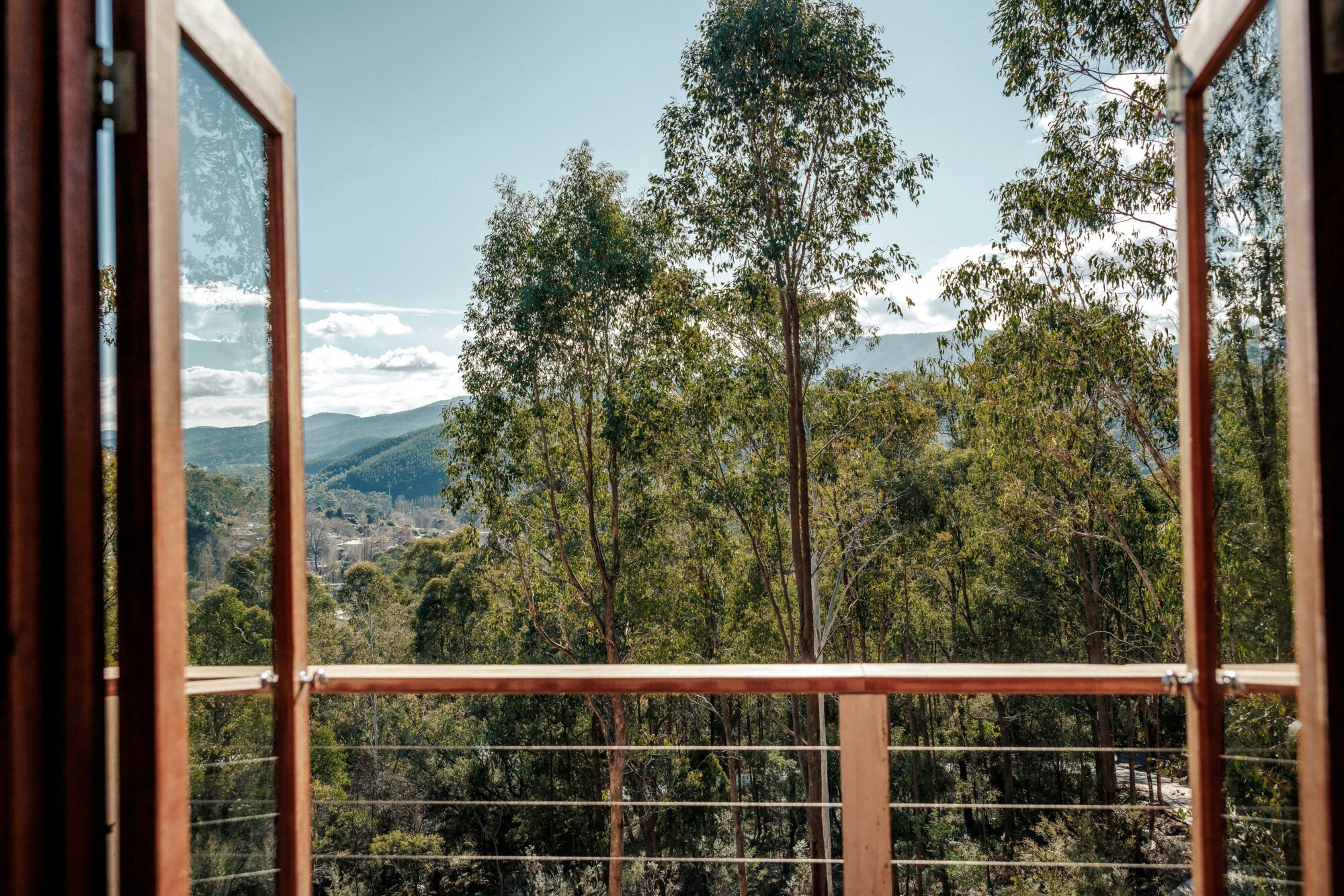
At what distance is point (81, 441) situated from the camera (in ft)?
2.30

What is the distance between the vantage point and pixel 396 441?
1184 centimetres

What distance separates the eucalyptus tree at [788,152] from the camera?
20.2 ft

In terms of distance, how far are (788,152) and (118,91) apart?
20.5ft

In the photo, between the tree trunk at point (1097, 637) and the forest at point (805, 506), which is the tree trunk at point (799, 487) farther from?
the tree trunk at point (1097, 637)

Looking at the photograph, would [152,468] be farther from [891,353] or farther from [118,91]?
[891,353]

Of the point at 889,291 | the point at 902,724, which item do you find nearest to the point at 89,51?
the point at 889,291

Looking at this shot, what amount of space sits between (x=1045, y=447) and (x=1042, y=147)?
2454 mm

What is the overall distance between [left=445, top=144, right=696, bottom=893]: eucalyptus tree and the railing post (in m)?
5.84

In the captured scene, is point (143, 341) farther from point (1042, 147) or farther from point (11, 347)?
point (1042, 147)

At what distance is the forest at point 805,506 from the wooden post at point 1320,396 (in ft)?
0.30

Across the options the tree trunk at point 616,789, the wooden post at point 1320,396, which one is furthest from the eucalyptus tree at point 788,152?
the wooden post at point 1320,396

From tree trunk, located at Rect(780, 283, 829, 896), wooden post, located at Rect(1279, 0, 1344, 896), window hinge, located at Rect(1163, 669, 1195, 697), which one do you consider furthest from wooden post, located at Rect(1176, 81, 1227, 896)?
tree trunk, located at Rect(780, 283, 829, 896)

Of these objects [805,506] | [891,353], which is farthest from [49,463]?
[891,353]

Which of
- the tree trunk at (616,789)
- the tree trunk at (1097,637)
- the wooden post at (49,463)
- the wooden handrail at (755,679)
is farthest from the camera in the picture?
the tree trunk at (1097,637)
